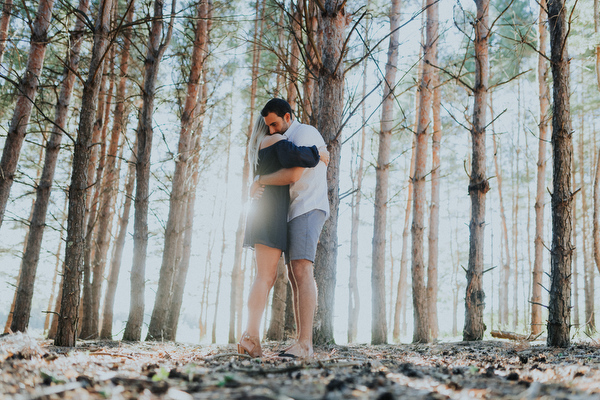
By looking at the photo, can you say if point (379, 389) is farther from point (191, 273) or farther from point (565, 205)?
point (191, 273)


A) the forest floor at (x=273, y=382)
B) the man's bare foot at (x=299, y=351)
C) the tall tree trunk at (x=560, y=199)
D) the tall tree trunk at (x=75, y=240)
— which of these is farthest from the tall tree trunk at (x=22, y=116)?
the tall tree trunk at (x=560, y=199)

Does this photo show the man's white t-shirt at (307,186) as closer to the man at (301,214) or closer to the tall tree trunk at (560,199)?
the man at (301,214)

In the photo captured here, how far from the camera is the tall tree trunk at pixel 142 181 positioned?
262 inches

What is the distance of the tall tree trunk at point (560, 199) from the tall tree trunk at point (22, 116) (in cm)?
687

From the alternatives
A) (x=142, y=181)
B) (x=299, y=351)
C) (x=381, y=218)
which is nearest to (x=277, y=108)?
(x=299, y=351)

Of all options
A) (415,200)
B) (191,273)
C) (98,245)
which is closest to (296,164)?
(415,200)

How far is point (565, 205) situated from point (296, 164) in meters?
3.05

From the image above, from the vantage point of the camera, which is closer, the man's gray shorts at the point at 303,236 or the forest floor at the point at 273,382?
the forest floor at the point at 273,382

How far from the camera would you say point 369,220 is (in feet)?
81.3

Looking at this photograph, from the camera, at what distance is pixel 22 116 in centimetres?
654

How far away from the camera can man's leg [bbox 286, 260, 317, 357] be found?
304 centimetres

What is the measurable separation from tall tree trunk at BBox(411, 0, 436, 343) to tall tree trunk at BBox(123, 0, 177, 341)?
4.52 meters

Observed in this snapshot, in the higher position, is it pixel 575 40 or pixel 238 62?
pixel 238 62

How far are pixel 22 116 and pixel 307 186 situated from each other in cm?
555
